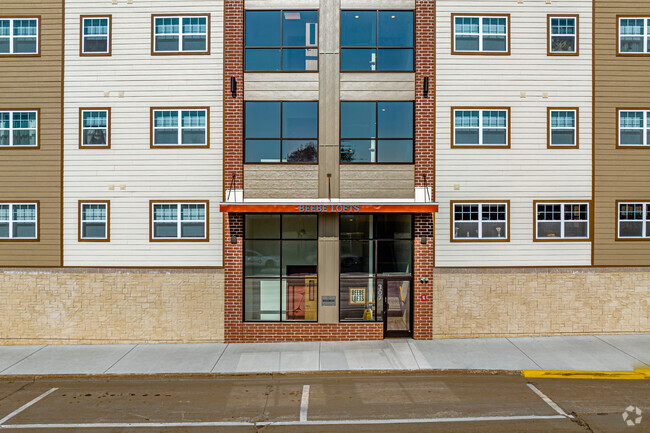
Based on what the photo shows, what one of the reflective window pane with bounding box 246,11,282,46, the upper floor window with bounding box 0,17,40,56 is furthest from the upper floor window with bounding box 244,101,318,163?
the upper floor window with bounding box 0,17,40,56

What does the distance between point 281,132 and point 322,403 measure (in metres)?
8.79

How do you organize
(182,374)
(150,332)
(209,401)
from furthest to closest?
(150,332)
(182,374)
(209,401)

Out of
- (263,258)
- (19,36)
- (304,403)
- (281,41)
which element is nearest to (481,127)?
(281,41)

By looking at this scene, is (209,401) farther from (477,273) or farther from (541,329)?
(541,329)

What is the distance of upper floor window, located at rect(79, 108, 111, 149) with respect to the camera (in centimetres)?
1520

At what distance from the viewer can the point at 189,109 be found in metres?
15.2

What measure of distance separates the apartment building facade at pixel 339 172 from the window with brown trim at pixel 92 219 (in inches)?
3.0

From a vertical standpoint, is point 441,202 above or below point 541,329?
above

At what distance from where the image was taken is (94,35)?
15258 mm

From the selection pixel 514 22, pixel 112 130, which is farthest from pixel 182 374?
pixel 514 22

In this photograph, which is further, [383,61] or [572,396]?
[383,61]

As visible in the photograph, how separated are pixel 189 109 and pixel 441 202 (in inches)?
362

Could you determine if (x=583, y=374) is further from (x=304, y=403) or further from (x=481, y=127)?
(x=481, y=127)

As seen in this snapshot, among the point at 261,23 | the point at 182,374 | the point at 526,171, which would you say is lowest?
the point at 182,374
